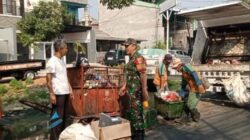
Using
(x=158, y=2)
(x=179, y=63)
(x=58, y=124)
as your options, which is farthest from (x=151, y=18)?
(x=58, y=124)

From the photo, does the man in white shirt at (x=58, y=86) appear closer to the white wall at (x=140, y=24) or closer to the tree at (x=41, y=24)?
the tree at (x=41, y=24)

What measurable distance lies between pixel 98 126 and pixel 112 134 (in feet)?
0.81

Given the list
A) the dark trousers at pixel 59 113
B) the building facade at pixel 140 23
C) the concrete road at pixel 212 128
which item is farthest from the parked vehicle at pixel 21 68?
the building facade at pixel 140 23

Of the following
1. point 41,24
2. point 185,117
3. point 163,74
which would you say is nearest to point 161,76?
point 163,74

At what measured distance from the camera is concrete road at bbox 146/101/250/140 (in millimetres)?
7137

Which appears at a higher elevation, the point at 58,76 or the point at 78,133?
the point at 58,76

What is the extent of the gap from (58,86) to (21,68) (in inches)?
565

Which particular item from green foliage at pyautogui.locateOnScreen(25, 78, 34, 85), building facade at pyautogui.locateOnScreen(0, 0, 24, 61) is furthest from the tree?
green foliage at pyautogui.locateOnScreen(25, 78, 34, 85)

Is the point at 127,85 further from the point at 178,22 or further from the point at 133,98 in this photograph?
the point at 178,22

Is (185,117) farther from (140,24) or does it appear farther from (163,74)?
(140,24)

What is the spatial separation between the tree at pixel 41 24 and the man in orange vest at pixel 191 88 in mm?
18529

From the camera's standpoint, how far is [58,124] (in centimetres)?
629

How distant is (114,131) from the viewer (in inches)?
233

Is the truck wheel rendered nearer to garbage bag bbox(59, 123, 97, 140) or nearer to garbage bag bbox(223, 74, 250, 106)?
garbage bag bbox(223, 74, 250, 106)
